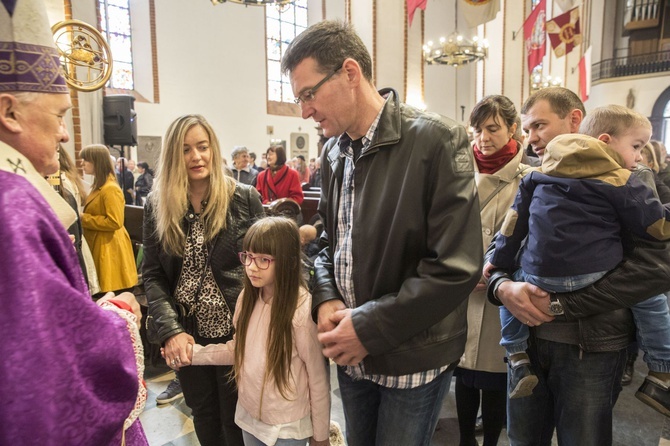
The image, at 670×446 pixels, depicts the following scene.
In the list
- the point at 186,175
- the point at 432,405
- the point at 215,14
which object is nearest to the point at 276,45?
the point at 215,14

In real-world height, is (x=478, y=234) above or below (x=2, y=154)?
below

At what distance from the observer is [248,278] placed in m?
1.63

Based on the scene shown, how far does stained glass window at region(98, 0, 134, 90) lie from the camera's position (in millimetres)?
11219

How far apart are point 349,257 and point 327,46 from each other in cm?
59

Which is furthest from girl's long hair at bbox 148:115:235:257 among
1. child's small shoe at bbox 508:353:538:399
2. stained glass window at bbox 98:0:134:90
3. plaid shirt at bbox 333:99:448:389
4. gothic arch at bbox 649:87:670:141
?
gothic arch at bbox 649:87:670:141

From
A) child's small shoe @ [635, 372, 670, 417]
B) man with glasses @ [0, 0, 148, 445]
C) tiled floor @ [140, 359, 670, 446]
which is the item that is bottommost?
tiled floor @ [140, 359, 670, 446]

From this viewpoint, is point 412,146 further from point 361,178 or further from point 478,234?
point 478,234

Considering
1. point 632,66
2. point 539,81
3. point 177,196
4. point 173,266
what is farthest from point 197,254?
point 632,66

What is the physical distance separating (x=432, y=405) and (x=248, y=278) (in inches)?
30.5

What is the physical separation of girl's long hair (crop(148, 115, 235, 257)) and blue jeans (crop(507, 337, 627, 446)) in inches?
51.8

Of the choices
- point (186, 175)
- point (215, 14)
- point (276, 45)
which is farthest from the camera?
point (276, 45)

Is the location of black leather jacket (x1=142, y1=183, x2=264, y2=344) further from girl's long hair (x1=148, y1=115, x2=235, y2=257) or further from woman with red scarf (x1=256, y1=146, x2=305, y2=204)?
woman with red scarf (x1=256, y1=146, x2=305, y2=204)

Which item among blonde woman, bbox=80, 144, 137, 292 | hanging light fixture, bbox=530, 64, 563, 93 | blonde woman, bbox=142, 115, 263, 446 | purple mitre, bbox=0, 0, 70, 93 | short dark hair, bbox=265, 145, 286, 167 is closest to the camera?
purple mitre, bbox=0, 0, 70, 93

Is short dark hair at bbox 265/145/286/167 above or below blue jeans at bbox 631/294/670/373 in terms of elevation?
above
